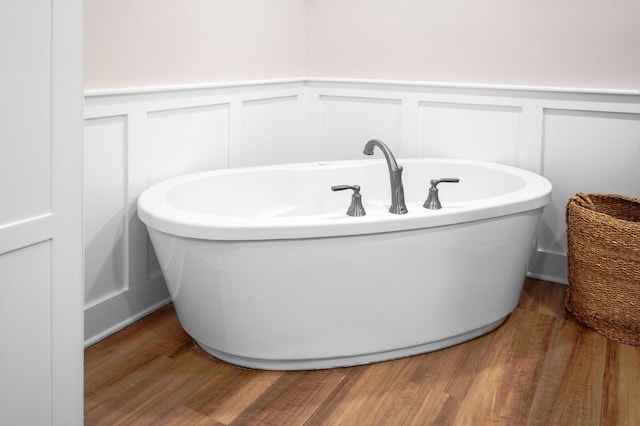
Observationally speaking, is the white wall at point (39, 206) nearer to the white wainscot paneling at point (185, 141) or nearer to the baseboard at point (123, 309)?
the baseboard at point (123, 309)

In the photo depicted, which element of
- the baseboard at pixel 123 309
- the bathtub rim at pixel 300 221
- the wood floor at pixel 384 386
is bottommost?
the wood floor at pixel 384 386

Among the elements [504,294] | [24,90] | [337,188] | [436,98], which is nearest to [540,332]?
[504,294]

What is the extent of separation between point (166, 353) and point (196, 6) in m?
1.38

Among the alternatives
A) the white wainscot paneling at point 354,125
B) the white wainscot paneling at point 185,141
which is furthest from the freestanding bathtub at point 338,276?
the white wainscot paneling at point 354,125

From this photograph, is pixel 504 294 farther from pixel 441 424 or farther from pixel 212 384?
pixel 212 384

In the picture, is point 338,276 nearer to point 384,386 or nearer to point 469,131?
point 384,386

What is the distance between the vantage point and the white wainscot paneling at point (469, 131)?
2898 millimetres

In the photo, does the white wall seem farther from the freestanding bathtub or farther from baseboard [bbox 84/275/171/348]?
baseboard [bbox 84/275/171/348]

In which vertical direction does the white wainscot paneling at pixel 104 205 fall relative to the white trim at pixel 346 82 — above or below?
below

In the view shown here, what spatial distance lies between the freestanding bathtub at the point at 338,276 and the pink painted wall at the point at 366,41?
536 millimetres

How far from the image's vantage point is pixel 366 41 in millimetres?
3205

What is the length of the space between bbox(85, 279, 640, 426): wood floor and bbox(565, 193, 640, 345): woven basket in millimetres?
91

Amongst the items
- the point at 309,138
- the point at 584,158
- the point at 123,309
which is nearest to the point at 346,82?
the point at 309,138

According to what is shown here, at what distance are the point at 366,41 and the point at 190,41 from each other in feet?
3.41
